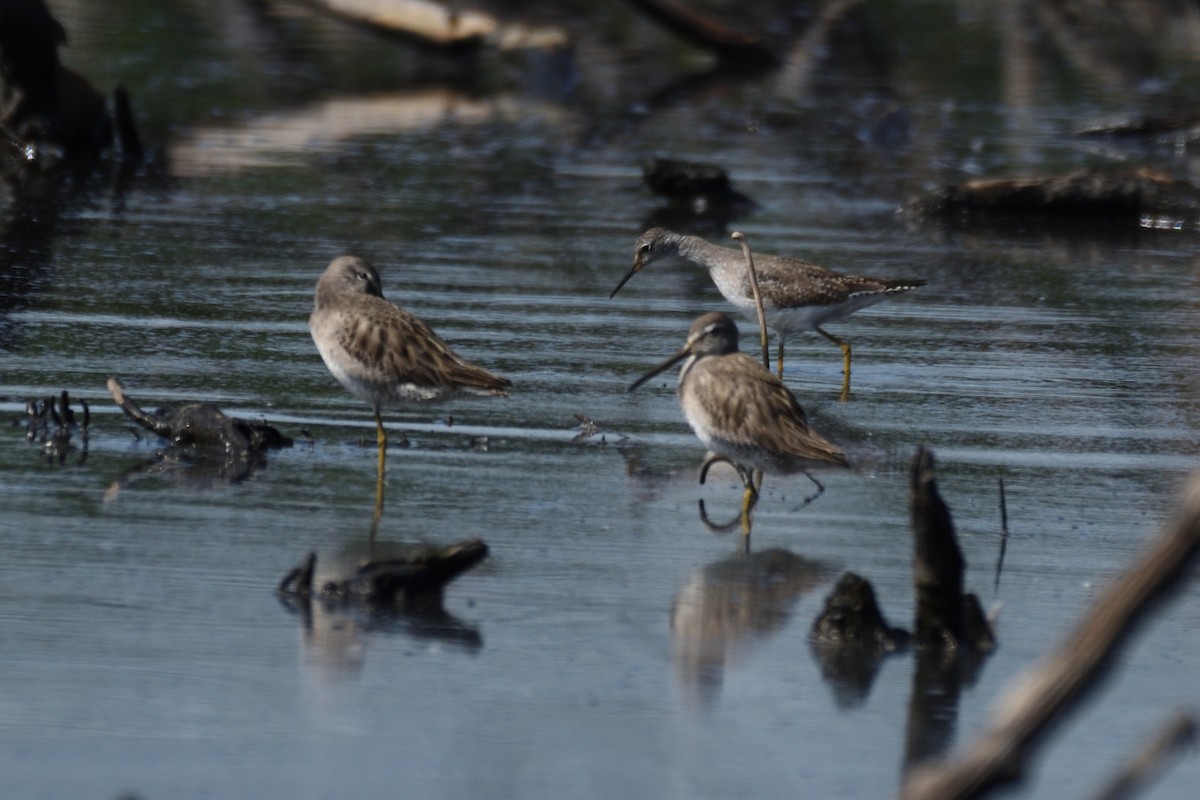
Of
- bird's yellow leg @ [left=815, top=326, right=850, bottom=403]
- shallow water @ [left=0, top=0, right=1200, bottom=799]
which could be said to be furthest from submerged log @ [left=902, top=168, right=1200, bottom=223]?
bird's yellow leg @ [left=815, top=326, right=850, bottom=403]

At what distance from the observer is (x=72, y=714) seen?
577 cm

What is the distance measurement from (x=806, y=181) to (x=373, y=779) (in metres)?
13.2

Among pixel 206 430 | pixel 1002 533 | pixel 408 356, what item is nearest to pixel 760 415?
pixel 1002 533

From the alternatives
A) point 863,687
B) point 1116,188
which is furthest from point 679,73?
point 863,687

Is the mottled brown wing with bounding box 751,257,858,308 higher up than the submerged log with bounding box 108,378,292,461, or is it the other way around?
the mottled brown wing with bounding box 751,257,858,308

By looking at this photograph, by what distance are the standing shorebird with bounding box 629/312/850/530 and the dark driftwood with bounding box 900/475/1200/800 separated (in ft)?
18.6

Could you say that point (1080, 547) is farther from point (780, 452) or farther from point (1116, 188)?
point (1116, 188)

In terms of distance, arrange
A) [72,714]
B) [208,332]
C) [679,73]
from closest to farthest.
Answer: [72,714], [208,332], [679,73]

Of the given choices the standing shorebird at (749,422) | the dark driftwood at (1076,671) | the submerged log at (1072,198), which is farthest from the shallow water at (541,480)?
the dark driftwood at (1076,671)

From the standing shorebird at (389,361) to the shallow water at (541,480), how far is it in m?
0.32

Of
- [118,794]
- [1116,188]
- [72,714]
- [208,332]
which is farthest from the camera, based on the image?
[1116,188]

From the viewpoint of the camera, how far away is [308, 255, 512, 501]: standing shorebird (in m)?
8.79

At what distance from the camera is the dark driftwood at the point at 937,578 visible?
20.2 ft

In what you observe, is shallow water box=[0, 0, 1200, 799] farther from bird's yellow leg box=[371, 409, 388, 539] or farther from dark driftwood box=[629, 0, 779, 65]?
dark driftwood box=[629, 0, 779, 65]
